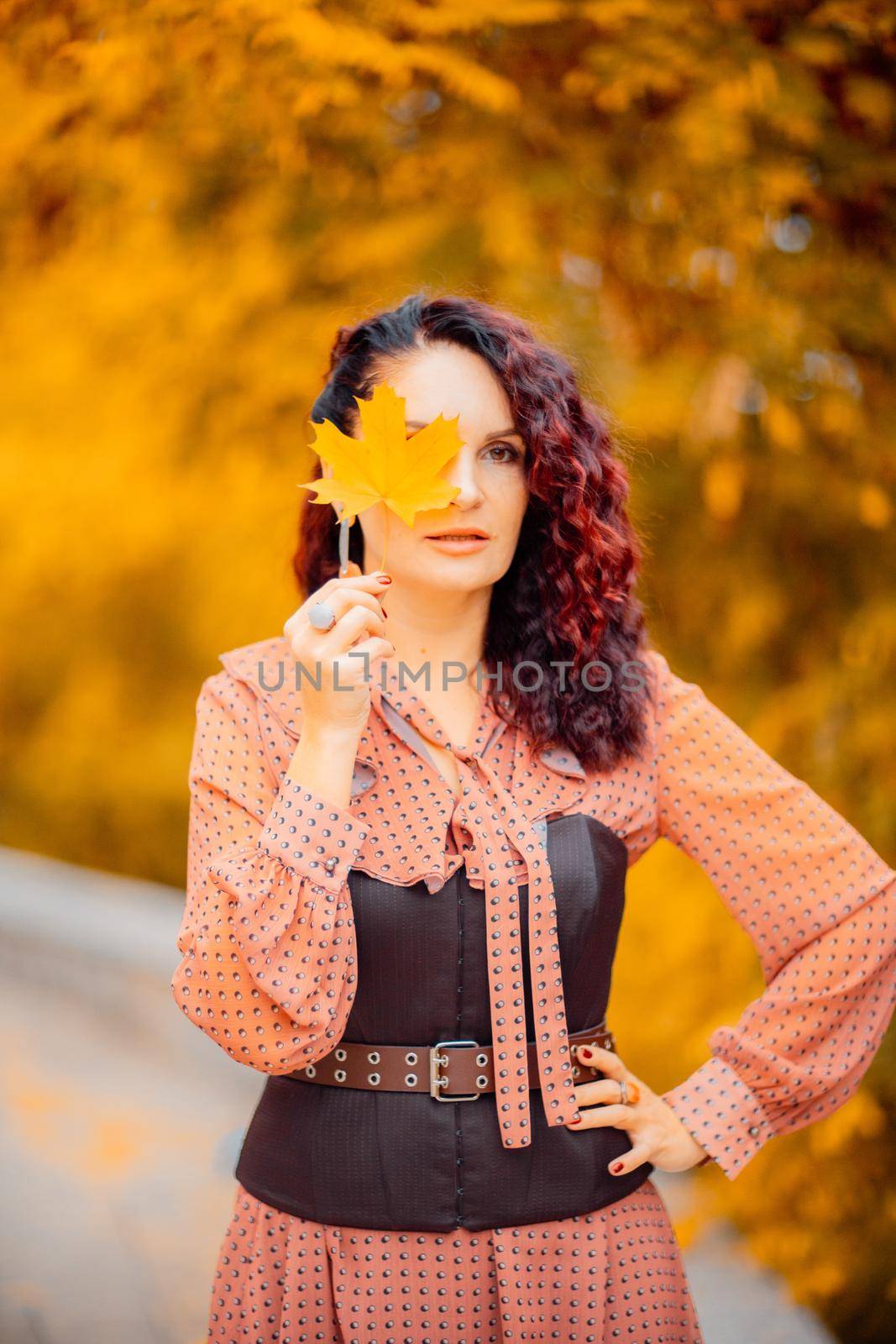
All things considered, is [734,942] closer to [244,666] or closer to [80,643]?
[244,666]

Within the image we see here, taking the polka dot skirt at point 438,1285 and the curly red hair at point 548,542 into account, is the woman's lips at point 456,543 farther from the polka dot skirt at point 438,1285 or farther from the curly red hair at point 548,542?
the polka dot skirt at point 438,1285

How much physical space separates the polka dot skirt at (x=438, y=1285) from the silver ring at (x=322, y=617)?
654mm

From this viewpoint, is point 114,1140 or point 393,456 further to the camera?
point 114,1140

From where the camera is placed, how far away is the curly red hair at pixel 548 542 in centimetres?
148

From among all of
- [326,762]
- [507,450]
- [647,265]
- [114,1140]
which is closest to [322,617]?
[326,762]

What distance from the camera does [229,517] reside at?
3.59m

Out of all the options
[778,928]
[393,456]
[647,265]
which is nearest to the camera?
[393,456]

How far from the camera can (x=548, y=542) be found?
1.64m

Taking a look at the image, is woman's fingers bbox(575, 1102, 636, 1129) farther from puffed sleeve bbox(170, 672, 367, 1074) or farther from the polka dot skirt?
puffed sleeve bbox(170, 672, 367, 1074)

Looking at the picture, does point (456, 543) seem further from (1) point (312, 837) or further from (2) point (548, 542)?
(1) point (312, 837)

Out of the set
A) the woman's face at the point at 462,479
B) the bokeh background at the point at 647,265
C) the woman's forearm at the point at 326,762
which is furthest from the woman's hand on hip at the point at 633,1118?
the bokeh background at the point at 647,265

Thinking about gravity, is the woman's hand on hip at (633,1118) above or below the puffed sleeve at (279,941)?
below

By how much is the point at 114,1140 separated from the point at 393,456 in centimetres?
282

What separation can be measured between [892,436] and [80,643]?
288cm
